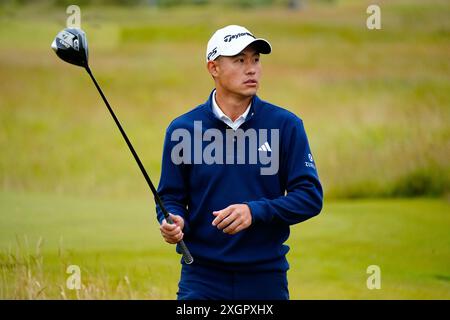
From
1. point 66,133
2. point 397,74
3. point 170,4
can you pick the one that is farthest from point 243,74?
point 170,4

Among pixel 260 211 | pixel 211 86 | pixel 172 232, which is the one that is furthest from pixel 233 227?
pixel 211 86

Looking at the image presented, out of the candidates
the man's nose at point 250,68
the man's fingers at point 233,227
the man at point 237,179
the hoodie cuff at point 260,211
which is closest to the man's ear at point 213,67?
the man at point 237,179

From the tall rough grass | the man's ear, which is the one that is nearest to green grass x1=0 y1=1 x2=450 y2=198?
the tall rough grass

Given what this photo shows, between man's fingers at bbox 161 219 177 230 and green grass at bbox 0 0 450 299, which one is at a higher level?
green grass at bbox 0 0 450 299

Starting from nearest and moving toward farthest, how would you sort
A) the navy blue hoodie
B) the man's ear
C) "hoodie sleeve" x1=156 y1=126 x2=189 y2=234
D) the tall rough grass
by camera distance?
the navy blue hoodie → "hoodie sleeve" x1=156 y1=126 x2=189 y2=234 → the man's ear → the tall rough grass

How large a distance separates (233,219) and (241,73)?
0.64 meters

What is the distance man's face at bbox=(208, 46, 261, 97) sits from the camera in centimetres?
458

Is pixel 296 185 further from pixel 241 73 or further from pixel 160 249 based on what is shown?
pixel 160 249

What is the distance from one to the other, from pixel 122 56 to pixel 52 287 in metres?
10.3

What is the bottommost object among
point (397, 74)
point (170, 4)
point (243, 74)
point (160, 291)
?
point (160, 291)

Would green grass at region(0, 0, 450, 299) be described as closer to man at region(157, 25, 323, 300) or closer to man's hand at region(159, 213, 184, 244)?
man at region(157, 25, 323, 300)

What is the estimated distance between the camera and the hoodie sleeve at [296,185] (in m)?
4.41

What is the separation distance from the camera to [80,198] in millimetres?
Result: 12133

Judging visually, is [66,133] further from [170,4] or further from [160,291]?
[170,4]
